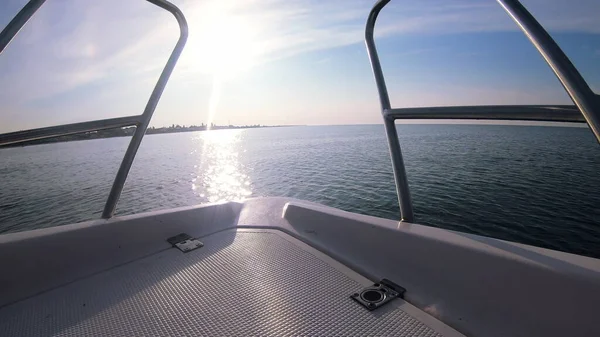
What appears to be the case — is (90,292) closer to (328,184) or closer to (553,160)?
(328,184)

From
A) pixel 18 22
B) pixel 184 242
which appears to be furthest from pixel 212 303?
pixel 18 22

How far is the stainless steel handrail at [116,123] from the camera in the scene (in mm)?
1318

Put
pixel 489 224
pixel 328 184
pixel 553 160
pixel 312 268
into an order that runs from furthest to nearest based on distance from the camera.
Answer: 1. pixel 553 160
2. pixel 328 184
3. pixel 489 224
4. pixel 312 268

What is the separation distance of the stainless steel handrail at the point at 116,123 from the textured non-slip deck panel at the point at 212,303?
529 millimetres

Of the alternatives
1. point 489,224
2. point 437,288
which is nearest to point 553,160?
point 489,224

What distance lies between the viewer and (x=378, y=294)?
126 cm

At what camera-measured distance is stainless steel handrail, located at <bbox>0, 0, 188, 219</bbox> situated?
1.32 m

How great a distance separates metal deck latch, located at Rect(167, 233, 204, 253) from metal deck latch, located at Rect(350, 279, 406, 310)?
1048mm

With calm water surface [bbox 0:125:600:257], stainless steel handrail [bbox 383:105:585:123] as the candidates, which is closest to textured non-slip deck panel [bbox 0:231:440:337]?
stainless steel handrail [bbox 383:105:585:123]

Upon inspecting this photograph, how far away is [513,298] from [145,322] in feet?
4.69

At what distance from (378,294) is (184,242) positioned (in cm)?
126

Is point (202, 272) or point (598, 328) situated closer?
point (598, 328)

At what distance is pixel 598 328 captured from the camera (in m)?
0.86

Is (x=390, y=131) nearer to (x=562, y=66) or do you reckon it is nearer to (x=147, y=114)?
(x=562, y=66)
